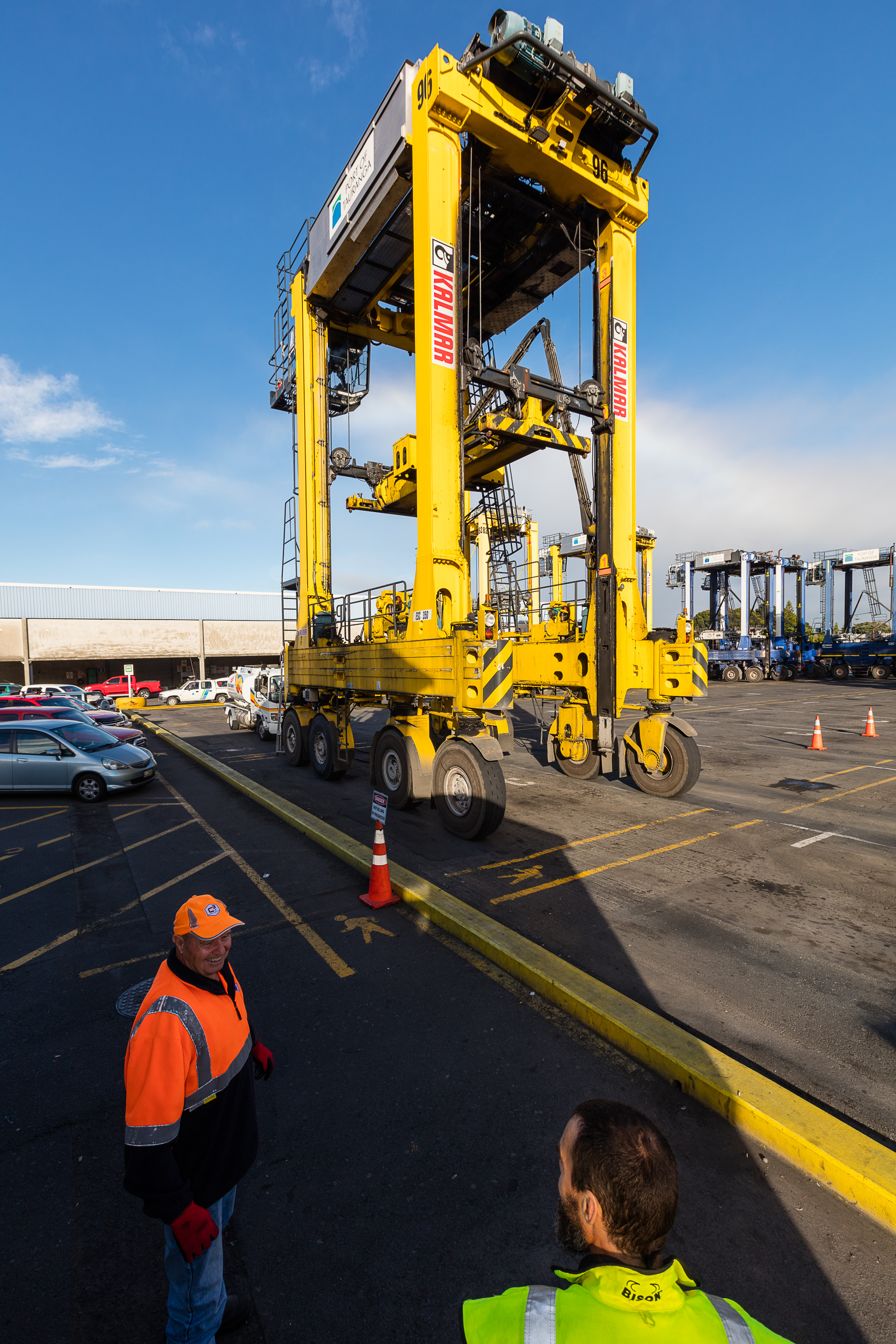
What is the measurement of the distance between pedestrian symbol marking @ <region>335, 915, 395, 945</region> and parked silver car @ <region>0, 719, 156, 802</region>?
6831 mm

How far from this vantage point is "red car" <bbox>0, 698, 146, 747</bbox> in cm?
1231

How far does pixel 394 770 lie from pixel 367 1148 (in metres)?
6.08

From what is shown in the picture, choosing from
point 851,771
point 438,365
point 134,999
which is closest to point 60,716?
point 438,365

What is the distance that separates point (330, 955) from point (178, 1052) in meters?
2.97

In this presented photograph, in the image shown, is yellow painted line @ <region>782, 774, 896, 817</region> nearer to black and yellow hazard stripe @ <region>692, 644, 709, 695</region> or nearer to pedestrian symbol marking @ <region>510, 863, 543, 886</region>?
black and yellow hazard stripe @ <region>692, 644, 709, 695</region>

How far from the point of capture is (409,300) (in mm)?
13547

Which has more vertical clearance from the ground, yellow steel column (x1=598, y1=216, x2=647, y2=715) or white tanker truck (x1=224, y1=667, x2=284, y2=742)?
yellow steel column (x1=598, y1=216, x2=647, y2=715)

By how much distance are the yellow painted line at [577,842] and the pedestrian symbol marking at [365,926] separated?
1126 millimetres

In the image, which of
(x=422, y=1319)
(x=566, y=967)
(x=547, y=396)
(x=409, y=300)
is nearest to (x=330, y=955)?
(x=566, y=967)

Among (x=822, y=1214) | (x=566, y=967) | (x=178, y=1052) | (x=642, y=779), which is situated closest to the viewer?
(x=178, y=1052)

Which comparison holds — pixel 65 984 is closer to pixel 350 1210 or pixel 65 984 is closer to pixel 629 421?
pixel 350 1210

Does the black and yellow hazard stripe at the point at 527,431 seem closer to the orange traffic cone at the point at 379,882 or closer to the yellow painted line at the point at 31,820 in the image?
the orange traffic cone at the point at 379,882

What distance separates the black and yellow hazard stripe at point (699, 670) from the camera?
9.24 m

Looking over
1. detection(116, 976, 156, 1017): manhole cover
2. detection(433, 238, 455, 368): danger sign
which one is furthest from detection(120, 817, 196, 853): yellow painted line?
detection(433, 238, 455, 368): danger sign
